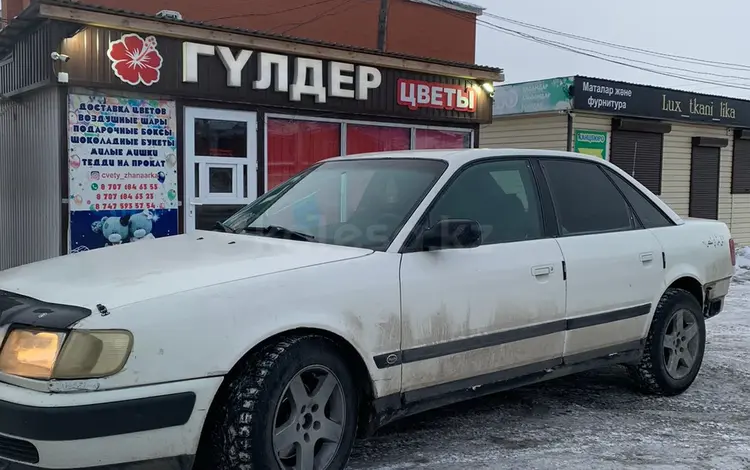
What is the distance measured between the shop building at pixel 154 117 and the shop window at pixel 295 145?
0.01 m

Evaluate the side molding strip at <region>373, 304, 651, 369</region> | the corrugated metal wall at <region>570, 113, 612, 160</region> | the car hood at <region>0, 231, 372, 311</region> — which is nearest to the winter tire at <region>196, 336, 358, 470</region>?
the side molding strip at <region>373, 304, 651, 369</region>

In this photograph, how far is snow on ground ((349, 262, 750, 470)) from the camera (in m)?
4.04

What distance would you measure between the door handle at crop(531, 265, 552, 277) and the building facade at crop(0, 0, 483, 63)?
15.8 metres

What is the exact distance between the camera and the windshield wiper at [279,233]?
408 centimetres

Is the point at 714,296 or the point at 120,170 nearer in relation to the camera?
the point at 714,296

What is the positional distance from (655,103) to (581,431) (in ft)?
40.8

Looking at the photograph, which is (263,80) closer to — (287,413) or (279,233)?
(279,233)

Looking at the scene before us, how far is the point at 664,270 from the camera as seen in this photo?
17.1 feet

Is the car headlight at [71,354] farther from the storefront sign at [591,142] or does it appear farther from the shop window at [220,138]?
the storefront sign at [591,142]

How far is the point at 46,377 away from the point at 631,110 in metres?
14.2

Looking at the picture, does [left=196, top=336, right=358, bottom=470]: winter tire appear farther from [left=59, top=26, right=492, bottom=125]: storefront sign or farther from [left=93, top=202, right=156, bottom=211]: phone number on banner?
[left=59, top=26, right=492, bottom=125]: storefront sign

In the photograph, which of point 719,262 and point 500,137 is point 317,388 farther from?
point 500,137

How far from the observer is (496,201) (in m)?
4.46

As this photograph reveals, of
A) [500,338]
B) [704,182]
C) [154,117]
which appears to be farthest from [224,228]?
[704,182]
